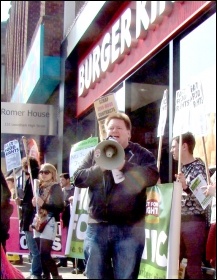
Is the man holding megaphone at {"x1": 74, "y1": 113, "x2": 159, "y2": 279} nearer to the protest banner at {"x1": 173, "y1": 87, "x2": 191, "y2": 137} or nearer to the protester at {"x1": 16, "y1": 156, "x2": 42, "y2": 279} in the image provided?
the protest banner at {"x1": 173, "y1": 87, "x2": 191, "y2": 137}

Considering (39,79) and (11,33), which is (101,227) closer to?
(11,33)

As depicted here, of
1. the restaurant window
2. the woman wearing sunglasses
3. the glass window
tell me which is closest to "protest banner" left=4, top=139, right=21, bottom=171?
the woman wearing sunglasses

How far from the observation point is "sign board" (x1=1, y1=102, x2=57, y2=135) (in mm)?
3486

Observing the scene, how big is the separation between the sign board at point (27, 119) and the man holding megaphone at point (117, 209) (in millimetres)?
536

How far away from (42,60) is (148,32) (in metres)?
2.10

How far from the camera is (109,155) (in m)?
3.41

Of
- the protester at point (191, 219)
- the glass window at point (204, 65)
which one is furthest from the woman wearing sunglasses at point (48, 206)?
the glass window at point (204, 65)

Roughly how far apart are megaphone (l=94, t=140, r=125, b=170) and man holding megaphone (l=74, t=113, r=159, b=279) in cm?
2

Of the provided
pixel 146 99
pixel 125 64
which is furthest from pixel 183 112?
pixel 146 99

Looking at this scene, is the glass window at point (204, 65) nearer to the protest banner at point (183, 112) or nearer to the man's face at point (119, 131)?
the protest banner at point (183, 112)

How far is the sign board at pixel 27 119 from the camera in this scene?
137 inches

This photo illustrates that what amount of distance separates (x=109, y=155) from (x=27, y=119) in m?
1.13

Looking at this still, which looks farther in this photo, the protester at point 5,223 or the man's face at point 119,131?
the man's face at point 119,131

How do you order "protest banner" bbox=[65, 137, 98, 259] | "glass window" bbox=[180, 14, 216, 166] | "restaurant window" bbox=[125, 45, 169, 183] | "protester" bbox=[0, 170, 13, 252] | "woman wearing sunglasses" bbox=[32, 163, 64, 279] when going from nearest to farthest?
"protester" bbox=[0, 170, 13, 252] → "woman wearing sunglasses" bbox=[32, 163, 64, 279] → "glass window" bbox=[180, 14, 216, 166] → "protest banner" bbox=[65, 137, 98, 259] → "restaurant window" bbox=[125, 45, 169, 183]
